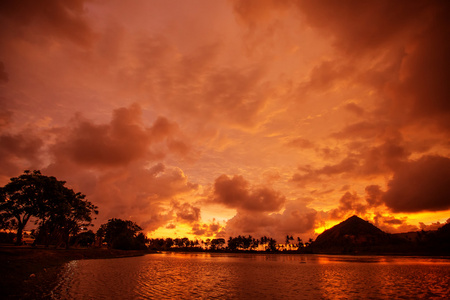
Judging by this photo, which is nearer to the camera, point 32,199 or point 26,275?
point 26,275

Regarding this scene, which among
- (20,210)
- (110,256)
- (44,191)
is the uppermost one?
(44,191)

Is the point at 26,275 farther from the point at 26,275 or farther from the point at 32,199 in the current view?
the point at 32,199

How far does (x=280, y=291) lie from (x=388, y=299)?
14.2 metres

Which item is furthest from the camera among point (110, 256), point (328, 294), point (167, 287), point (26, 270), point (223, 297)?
point (110, 256)

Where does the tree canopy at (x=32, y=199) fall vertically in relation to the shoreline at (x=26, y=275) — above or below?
above

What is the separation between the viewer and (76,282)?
38219 millimetres

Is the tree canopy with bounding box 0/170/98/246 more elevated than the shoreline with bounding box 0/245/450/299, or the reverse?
the tree canopy with bounding box 0/170/98/246

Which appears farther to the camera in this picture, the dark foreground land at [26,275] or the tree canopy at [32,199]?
the tree canopy at [32,199]

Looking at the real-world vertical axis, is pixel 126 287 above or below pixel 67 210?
below

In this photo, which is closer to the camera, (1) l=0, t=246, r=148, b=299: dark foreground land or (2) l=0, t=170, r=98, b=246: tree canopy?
(1) l=0, t=246, r=148, b=299: dark foreground land

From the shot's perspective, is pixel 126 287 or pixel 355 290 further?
pixel 355 290

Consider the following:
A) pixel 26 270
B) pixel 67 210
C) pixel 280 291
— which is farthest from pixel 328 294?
pixel 67 210

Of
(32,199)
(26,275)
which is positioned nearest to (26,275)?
(26,275)

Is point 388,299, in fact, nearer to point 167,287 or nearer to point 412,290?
point 412,290
